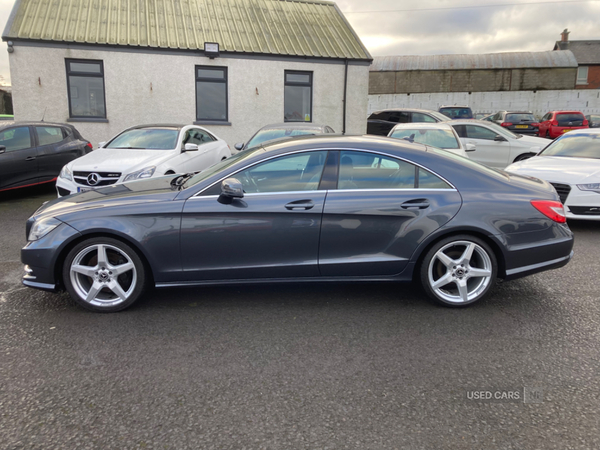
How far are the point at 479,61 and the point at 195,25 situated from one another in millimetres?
33459

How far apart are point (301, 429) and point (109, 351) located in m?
1.62

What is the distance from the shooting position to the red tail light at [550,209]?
14.2 ft

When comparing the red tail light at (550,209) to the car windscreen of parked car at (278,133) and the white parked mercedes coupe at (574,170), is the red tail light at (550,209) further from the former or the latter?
the car windscreen of parked car at (278,133)

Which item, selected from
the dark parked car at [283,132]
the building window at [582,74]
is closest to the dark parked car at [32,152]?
the dark parked car at [283,132]

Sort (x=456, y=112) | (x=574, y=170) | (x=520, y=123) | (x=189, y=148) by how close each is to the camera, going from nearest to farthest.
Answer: (x=574, y=170), (x=189, y=148), (x=520, y=123), (x=456, y=112)

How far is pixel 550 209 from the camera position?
14.3ft

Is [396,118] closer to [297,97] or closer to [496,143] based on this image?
[297,97]

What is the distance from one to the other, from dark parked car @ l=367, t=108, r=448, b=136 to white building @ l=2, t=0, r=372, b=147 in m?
2.42

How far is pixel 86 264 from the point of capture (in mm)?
4195

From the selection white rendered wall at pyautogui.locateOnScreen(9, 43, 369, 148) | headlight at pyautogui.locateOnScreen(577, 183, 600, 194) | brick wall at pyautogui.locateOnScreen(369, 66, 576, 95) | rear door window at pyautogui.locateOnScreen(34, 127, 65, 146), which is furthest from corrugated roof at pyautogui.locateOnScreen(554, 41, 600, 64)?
rear door window at pyautogui.locateOnScreen(34, 127, 65, 146)

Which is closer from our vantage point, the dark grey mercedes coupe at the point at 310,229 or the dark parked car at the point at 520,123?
the dark grey mercedes coupe at the point at 310,229

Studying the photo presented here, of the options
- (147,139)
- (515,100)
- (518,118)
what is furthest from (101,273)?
(515,100)

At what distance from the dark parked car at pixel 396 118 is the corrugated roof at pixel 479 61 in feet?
81.4

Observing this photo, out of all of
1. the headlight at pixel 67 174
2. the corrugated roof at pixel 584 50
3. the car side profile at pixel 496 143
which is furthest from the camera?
the corrugated roof at pixel 584 50
